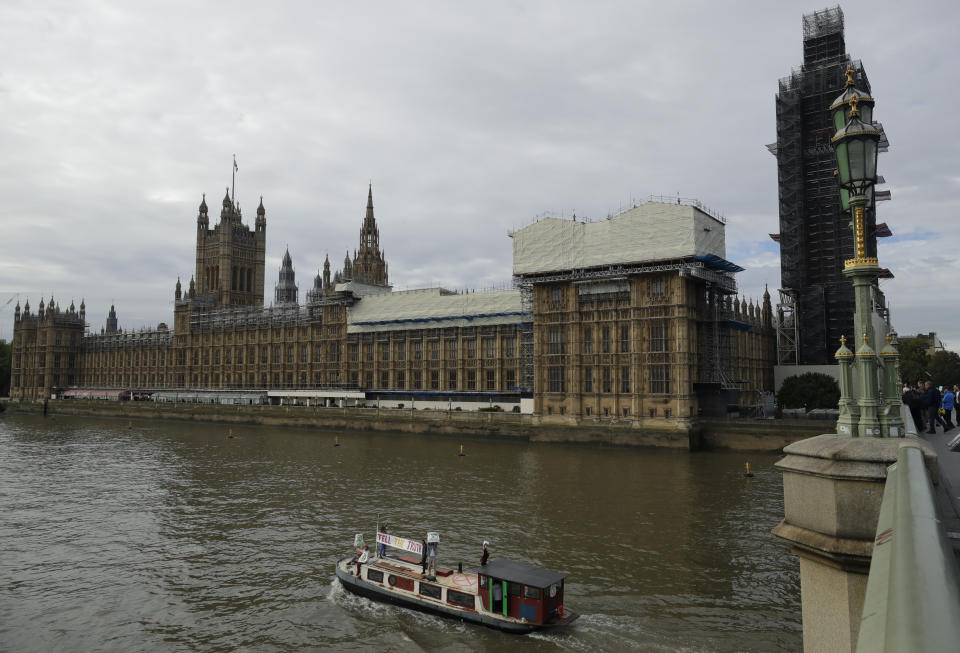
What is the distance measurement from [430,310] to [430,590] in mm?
81635

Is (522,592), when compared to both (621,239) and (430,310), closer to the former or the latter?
(621,239)

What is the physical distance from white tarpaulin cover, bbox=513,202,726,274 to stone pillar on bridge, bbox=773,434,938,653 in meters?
67.3

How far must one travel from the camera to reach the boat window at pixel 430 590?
2347 centimetres

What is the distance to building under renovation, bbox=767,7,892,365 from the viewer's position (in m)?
89.4

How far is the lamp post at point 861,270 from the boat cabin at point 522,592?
605 inches

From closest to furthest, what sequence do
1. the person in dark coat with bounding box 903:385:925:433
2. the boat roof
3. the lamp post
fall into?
the lamp post → the boat roof → the person in dark coat with bounding box 903:385:925:433

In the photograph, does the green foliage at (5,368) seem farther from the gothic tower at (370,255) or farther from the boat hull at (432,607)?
the boat hull at (432,607)

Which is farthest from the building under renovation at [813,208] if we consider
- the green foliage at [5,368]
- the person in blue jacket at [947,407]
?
the green foliage at [5,368]

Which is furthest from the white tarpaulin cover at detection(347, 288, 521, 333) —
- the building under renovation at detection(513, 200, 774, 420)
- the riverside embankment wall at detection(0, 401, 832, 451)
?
the riverside embankment wall at detection(0, 401, 832, 451)

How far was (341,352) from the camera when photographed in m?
115

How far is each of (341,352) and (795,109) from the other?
82.8 m

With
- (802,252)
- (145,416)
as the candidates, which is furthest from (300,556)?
(145,416)

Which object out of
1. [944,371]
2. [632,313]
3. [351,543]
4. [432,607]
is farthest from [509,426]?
[944,371]

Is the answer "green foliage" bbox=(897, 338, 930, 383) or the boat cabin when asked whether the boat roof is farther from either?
"green foliage" bbox=(897, 338, 930, 383)
